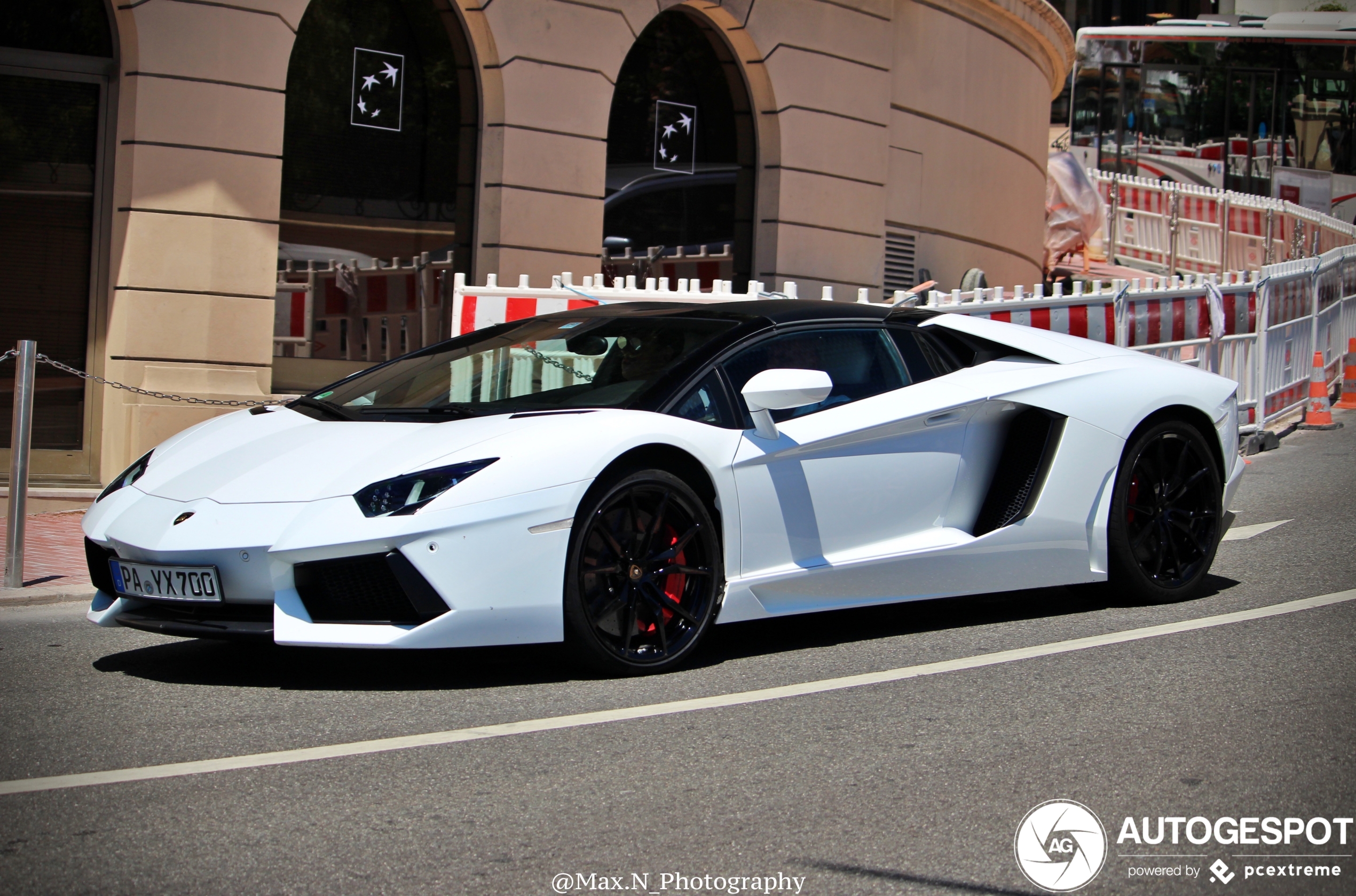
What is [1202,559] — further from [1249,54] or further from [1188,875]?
[1249,54]

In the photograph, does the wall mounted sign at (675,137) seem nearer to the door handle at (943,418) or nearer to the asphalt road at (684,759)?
the door handle at (943,418)

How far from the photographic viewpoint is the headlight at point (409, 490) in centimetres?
418

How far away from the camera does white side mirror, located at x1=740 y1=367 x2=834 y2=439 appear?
4758mm

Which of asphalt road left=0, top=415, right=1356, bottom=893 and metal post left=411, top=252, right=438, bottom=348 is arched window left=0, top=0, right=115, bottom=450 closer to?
metal post left=411, top=252, right=438, bottom=348

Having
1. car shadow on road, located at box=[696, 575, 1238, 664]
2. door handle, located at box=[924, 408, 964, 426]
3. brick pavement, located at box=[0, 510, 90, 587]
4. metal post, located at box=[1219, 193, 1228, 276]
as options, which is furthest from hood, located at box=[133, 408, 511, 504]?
metal post, located at box=[1219, 193, 1228, 276]

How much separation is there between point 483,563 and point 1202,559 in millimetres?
3348

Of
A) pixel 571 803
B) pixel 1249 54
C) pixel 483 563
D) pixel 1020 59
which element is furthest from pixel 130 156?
pixel 1249 54

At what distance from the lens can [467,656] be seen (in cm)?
496

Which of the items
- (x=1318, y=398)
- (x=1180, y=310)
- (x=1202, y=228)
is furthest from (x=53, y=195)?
(x=1202, y=228)

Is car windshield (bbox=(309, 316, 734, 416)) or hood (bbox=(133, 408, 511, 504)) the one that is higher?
car windshield (bbox=(309, 316, 734, 416))

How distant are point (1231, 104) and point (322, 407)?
27.2 meters

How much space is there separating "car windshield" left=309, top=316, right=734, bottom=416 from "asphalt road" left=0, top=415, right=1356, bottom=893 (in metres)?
0.85

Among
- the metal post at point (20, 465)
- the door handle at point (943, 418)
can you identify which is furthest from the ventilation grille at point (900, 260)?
the metal post at point (20, 465)

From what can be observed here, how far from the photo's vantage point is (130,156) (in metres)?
9.98
